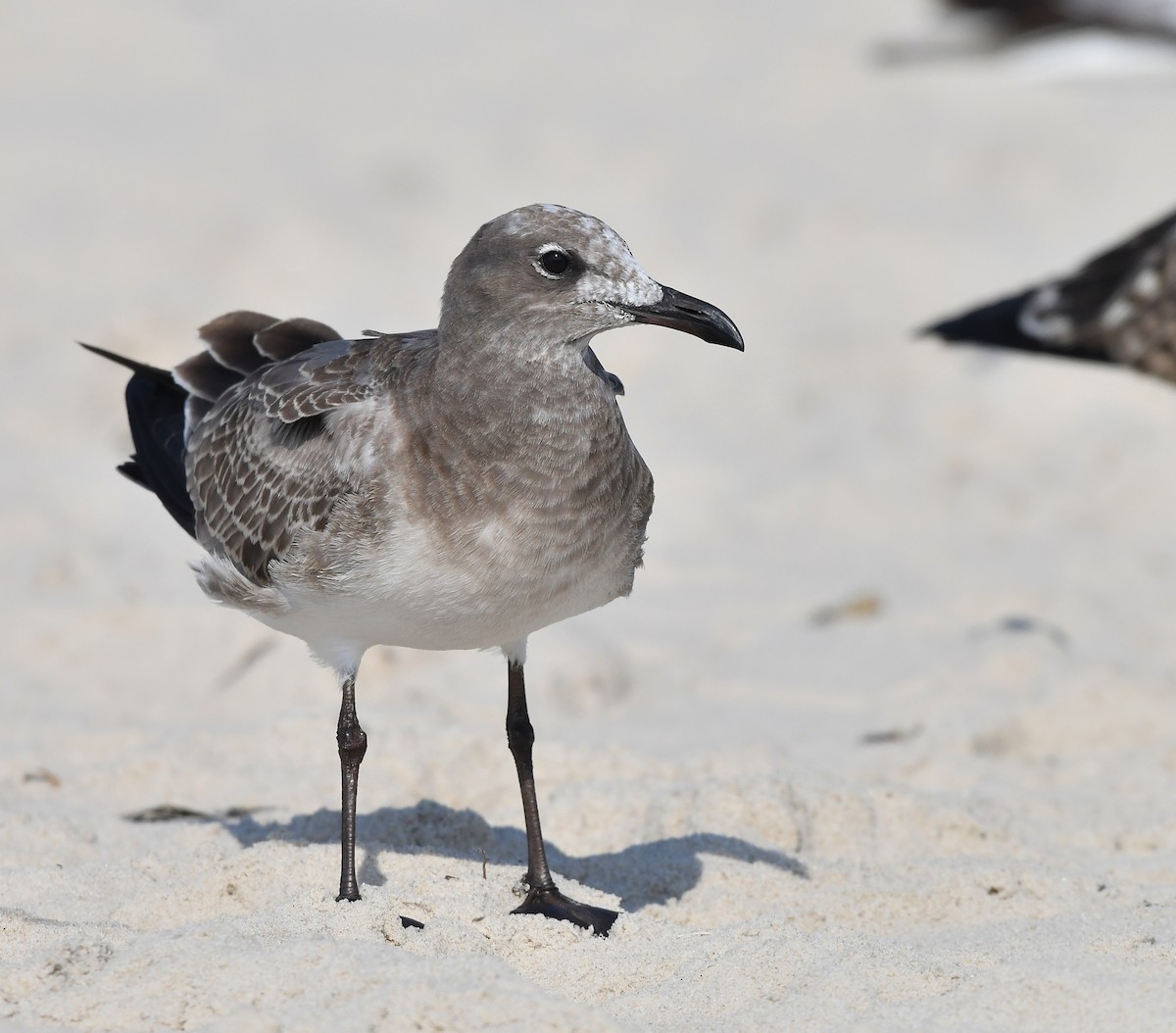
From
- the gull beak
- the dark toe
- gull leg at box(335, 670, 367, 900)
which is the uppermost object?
the gull beak

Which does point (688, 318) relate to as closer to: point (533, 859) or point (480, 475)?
point (480, 475)

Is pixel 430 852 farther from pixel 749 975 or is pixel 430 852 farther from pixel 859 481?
pixel 859 481

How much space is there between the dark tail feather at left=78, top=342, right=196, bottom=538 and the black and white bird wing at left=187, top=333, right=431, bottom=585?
216 mm

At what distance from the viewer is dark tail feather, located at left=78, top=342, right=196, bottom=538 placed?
5.41 metres

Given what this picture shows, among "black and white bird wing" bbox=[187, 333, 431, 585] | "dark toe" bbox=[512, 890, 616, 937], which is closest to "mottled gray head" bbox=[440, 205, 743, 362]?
"black and white bird wing" bbox=[187, 333, 431, 585]

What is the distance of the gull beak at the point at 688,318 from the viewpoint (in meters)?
4.26

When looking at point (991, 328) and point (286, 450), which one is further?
point (991, 328)

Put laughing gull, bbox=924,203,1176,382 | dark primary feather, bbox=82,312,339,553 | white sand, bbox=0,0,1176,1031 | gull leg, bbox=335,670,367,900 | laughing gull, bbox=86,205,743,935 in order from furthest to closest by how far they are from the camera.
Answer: laughing gull, bbox=924,203,1176,382
dark primary feather, bbox=82,312,339,553
gull leg, bbox=335,670,367,900
laughing gull, bbox=86,205,743,935
white sand, bbox=0,0,1176,1031

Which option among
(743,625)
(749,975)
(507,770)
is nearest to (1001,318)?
(743,625)

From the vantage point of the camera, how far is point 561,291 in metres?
4.27

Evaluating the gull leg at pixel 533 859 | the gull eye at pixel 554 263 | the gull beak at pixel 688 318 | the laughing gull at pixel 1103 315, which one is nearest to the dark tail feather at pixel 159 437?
the gull leg at pixel 533 859

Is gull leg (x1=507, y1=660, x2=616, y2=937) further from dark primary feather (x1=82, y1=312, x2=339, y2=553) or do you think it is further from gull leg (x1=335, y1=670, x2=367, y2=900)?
dark primary feather (x1=82, y1=312, x2=339, y2=553)

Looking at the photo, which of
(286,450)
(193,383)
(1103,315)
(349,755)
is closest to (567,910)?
(349,755)

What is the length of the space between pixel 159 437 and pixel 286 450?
1048 mm
